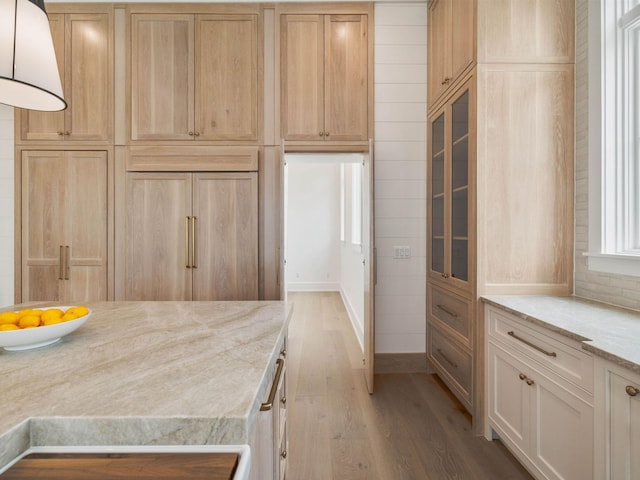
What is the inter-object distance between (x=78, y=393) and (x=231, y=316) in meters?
0.72

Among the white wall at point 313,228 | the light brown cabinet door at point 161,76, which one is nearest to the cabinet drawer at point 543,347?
the light brown cabinet door at point 161,76

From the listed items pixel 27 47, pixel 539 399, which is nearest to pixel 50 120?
pixel 27 47

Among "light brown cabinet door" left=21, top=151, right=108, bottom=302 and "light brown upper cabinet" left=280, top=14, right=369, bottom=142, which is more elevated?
"light brown upper cabinet" left=280, top=14, right=369, bottom=142

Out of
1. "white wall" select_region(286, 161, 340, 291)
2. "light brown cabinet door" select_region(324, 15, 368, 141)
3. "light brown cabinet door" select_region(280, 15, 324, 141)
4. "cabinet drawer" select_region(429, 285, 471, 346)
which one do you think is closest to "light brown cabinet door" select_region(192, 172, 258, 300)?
"light brown cabinet door" select_region(280, 15, 324, 141)

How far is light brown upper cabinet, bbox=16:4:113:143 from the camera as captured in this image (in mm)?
2918

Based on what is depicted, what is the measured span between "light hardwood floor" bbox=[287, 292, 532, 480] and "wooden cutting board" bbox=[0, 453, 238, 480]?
1.40 metres

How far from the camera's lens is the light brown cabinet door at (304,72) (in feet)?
9.60

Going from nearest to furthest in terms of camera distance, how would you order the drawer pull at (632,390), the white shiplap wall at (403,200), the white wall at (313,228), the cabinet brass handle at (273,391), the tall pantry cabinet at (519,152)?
the cabinet brass handle at (273,391) → the drawer pull at (632,390) → the tall pantry cabinet at (519,152) → the white shiplap wall at (403,200) → the white wall at (313,228)

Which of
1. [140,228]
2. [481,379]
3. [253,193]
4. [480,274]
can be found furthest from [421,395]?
[140,228]

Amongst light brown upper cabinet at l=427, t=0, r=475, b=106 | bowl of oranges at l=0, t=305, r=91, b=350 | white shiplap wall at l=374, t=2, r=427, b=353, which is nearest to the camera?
bowl of oranges at l=0, t=305, r=91, b=350

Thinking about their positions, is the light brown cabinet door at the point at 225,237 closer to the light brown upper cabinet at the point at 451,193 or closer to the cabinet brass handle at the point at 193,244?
the cabinet brass handle at the point at 193,244

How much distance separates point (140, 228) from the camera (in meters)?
2.90

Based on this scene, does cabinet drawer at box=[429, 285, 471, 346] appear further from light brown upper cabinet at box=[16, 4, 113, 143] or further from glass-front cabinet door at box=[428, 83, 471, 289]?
light brown upper cabinet at box=[16, 4, 113, 143]

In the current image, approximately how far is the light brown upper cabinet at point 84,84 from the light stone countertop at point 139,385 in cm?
236
